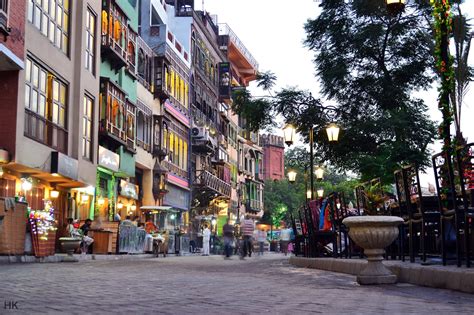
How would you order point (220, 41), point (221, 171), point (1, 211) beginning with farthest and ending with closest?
point (220, 41) → point (221, 171) → point (1, 211)

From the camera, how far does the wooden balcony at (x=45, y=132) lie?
24438 millimetres

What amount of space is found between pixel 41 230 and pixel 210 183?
36.4m

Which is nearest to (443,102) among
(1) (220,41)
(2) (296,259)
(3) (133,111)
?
(2) (296,259)

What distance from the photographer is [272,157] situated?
9706 cm

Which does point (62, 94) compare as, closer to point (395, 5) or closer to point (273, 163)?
point (395, 5)

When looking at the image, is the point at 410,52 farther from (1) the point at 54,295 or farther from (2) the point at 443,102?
(1) the point at 54,295

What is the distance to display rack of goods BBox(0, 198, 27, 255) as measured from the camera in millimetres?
17547

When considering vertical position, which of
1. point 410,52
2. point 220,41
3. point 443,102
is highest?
point 220,41

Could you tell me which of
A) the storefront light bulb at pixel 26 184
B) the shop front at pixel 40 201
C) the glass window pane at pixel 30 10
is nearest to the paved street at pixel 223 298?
the shop front at pixel 40 201

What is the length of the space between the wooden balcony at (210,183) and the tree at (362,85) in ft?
75.9

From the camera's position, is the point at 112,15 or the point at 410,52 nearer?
the point at 410,52

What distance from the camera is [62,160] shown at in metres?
26.5

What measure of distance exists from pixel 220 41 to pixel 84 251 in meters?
46.0

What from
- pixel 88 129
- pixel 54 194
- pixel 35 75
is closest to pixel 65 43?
pixel 35 75
